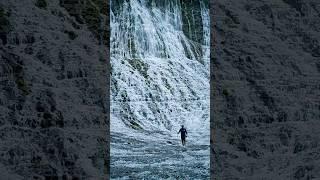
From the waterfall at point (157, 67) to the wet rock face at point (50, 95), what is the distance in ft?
0.34

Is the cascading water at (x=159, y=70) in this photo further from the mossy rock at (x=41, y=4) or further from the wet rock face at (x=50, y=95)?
the mossy rock at (x=41, y=4)

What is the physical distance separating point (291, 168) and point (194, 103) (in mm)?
654

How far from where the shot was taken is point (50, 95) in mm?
2568

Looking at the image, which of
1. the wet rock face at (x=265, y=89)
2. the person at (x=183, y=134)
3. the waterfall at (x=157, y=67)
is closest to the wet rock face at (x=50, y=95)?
the waterfall at (x=157, y=67)

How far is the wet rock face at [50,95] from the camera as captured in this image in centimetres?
253

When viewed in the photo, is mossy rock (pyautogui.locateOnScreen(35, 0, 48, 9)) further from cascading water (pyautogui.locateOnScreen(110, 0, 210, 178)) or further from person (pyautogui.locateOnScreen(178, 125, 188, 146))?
person (pyautogui.locateOnScreen(178, 125, 188, 146))

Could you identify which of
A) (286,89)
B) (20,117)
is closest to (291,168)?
(286,89)

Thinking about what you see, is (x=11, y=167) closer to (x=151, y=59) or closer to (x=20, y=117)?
(x=20, y=117)

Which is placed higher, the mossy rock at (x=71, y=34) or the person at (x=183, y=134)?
the mossy rock at (x=71, y=34)

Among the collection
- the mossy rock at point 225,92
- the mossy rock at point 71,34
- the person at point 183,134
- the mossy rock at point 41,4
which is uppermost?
the mossy rock at point 41,4

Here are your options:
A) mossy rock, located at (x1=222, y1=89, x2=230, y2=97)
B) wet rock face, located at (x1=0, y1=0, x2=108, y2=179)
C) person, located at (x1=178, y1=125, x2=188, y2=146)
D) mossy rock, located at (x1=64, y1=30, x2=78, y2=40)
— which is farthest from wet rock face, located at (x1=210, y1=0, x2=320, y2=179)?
mossy rock, located at (x1=64, y1=30, x2=78, y2=40)

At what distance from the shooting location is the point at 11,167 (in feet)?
8.25

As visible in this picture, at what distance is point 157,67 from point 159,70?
0.06 ft

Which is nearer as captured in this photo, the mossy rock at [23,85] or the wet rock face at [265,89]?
the mossy rock at [23,85]
